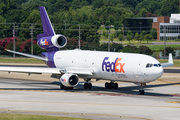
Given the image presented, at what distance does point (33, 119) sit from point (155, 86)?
90.1ft

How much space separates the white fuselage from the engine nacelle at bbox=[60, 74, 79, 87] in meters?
2.64

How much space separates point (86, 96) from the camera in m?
40.7

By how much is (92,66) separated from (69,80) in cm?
375

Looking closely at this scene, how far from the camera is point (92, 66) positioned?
4594cm

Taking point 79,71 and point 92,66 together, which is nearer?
point 92,66

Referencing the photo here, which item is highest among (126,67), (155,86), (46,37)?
(46,37)

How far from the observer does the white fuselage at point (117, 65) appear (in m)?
39.9

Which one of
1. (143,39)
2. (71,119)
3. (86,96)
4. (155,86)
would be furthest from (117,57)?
(143,39)

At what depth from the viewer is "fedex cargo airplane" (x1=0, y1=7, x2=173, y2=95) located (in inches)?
1588

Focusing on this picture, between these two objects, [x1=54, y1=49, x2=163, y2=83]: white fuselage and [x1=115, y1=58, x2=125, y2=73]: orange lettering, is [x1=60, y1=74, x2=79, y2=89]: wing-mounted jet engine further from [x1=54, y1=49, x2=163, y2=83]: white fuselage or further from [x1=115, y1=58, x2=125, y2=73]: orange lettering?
[x1=115, y1=58, x2=125, y2=73]: orange lettering

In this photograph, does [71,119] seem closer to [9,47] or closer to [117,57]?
[117,57]

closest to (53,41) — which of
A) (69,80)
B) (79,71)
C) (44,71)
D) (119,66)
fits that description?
(44,71)

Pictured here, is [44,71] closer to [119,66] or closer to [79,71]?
[79,71]

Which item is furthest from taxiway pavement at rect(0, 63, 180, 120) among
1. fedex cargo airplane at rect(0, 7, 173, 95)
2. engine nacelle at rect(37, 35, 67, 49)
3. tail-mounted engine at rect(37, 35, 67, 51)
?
engine nacelle at rect(37, 35, 67, 49)
